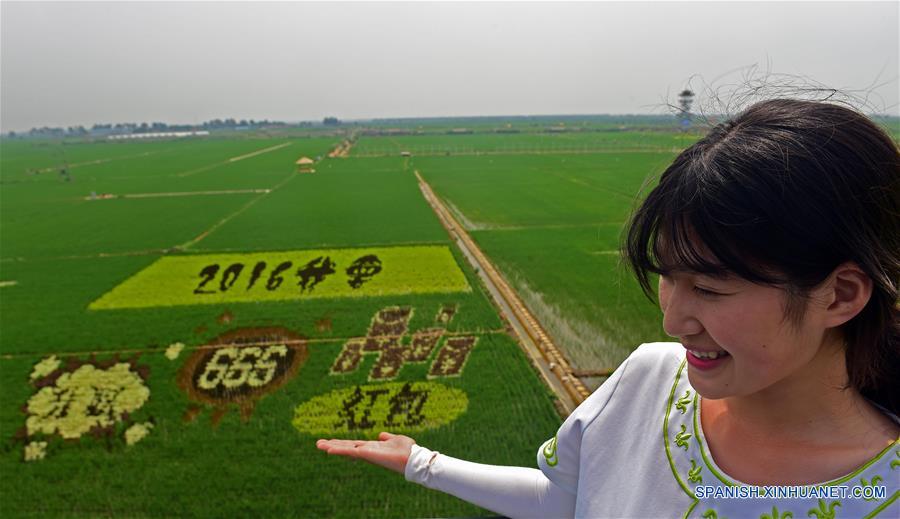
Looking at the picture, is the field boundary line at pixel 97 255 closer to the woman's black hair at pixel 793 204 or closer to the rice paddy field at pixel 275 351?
the rice paddy field at pixel 275 351

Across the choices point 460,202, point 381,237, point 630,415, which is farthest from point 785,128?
point 460,202

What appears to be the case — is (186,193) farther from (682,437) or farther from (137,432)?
(682,437)

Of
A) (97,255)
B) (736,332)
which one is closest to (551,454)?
(736,332)

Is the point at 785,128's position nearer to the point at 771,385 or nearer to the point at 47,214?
the point at 771,385

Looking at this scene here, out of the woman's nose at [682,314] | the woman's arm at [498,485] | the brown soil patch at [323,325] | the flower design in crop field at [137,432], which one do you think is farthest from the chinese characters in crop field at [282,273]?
the woman's nose at [682,314]

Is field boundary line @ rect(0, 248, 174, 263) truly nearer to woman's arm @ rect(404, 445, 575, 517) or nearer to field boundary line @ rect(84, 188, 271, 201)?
field boundary line @ rect(84, 188, 271, 201)

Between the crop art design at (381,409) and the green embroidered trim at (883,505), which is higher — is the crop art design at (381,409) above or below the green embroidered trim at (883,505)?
below

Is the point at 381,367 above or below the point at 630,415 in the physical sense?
below

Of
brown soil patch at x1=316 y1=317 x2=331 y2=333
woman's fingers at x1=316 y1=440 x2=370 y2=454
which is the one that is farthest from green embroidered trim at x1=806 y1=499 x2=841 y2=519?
brown soil patch at x1=316 y1=317 x2=331 y2=333
